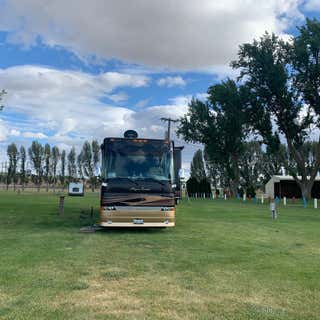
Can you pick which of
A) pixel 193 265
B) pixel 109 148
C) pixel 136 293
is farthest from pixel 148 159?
pixel 136 293

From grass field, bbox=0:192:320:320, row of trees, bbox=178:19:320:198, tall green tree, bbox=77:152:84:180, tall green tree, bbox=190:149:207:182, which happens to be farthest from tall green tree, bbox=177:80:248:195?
tall green tree, bbox=77:152:84:180

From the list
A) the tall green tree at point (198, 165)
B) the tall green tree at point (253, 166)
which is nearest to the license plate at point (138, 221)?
the tall green tree at point (253, 166)

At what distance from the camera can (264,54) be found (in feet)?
128

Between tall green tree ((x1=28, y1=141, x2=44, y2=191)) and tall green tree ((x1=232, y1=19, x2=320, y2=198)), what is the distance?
255 feet

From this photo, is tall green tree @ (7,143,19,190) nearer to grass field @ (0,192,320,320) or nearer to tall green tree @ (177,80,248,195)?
tall green tree @ (177,80,248,195)

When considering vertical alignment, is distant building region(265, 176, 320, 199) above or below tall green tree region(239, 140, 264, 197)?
below

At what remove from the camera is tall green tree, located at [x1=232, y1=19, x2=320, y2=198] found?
37.8 metres

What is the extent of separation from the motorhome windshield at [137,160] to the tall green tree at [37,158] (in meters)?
99.4

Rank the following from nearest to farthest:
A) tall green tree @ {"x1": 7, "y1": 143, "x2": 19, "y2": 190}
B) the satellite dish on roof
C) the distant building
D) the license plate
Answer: the license plate < the satellite dish on roof < the distant building < tall green tree @ {"x1": 7, "y1": 143, "x2": 19, "y2": 190}

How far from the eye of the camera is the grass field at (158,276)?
5.00 m

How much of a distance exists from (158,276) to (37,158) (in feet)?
349

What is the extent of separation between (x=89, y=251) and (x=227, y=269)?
3335 mm

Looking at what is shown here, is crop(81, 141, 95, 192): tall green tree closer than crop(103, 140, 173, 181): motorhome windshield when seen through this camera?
No

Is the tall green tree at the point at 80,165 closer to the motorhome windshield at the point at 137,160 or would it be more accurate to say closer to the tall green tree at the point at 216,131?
the tall green tree at the point at 216,131
